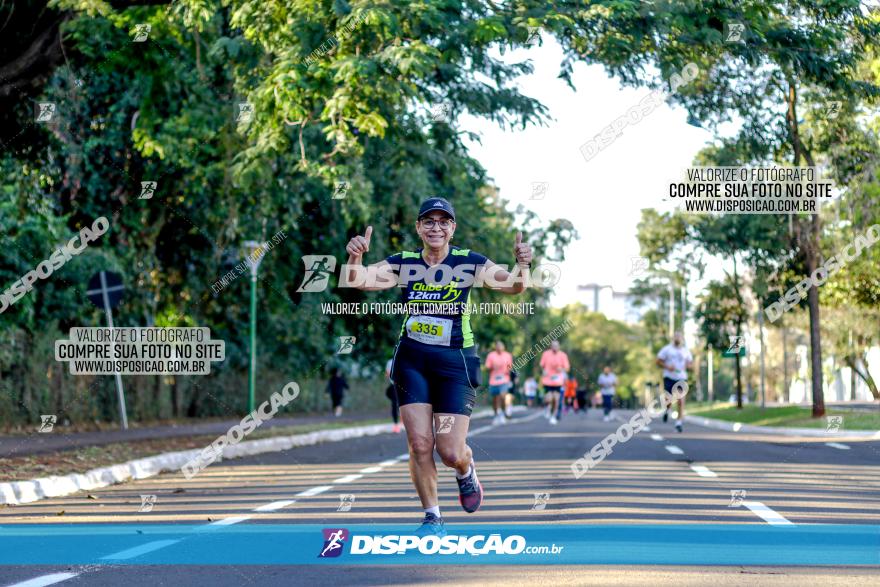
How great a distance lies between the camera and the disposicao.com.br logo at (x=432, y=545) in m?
8.08

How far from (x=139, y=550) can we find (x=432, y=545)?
184 centimetres

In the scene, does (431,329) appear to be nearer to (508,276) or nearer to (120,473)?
(508,276)

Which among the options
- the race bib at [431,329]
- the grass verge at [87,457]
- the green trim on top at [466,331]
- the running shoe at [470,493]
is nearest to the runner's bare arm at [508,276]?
the green trim on top at [466,331]

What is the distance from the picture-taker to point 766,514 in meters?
10.2

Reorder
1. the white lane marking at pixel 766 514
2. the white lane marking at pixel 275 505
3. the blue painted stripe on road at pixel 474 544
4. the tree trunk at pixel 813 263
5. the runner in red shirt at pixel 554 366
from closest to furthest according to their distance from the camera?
the blue painted stripe on road at pixel 474 544 → the white lane marking at pixel 766 514 → the white lane marking at pixel 275 505 → the runner in red shirt at pixel 554 366 → the tree trunk at pixel 813 263

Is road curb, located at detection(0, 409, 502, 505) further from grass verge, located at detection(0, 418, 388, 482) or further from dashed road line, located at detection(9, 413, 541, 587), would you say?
dashed road line, located at detection(9, 413, 541, 587)

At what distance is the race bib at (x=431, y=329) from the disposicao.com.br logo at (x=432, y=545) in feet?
4.12

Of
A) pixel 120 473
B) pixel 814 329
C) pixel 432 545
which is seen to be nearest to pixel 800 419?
pixel 814 329

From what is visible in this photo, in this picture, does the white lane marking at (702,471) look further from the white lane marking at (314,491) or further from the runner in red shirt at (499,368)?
the runner in red shirt at (499,368)

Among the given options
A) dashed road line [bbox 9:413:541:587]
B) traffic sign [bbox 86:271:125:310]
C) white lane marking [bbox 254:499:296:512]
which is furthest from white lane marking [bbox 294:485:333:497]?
traffic sign [bbox 86:271:125:310]

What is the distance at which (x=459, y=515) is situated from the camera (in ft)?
33.3

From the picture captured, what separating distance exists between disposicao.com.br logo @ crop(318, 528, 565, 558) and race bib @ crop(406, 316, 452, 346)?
1255 mm

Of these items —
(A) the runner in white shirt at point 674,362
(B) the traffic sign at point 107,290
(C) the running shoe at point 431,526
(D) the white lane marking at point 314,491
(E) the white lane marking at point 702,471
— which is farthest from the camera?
(A) the runner in white shirt at point 674,362

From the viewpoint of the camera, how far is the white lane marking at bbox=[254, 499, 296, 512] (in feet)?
36.5
